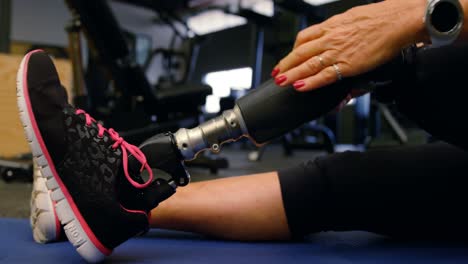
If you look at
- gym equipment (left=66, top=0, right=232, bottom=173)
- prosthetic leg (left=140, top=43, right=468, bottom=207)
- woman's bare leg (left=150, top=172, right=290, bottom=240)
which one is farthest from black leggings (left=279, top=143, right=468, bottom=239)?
gym equipment (left=66, top=0, right=232, bottom=173)

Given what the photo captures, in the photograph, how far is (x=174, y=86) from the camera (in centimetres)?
216

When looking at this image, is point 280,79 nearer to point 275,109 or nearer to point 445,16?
point 275,109

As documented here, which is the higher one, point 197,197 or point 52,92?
point 52,92

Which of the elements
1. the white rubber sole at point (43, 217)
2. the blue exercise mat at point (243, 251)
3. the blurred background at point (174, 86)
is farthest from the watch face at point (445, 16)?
the white rubber sole at point (43, 217)

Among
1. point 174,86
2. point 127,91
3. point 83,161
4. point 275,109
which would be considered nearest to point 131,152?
point 83,161

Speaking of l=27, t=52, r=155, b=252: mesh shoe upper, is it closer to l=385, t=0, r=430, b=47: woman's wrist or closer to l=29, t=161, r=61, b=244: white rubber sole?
l=29, t=161, r=61, b=244: white rubber sole

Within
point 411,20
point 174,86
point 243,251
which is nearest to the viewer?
point 411,20

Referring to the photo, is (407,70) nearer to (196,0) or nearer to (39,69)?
(39,69)

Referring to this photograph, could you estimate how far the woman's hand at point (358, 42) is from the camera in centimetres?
48

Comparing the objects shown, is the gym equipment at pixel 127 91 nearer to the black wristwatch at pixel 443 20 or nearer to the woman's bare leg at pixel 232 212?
the woman's bare leg at pixel 232 212

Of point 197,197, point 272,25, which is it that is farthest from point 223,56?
point 197,197

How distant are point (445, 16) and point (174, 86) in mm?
1788

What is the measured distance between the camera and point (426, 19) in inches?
18.4

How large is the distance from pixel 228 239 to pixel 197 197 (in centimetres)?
9
